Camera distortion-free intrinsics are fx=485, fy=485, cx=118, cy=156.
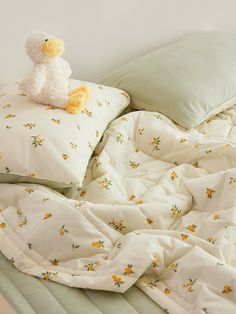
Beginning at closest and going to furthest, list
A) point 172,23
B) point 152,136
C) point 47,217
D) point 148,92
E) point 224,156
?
point 47,217, point 224,156, point 152,136, point 148,92, point 172,23

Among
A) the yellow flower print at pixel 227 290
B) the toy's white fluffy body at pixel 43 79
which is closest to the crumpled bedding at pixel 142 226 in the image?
the yellow flower print at pixel 227 290

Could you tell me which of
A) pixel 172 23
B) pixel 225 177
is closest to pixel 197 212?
pixel 225 177

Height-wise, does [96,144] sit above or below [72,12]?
below

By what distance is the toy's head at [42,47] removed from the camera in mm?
1374

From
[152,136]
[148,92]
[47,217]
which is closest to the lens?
[47,217]

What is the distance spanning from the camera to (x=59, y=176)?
4.08 ft

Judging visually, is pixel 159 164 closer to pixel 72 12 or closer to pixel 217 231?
pixel 217 231

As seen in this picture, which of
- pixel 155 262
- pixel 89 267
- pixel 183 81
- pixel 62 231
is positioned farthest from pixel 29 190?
pixel 183 81

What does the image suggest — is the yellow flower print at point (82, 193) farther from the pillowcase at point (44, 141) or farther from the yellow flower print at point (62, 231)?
the yellow flower print at point (62, 231)

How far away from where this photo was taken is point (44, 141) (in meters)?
1.27

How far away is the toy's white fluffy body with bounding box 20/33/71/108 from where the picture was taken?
54.2 inches

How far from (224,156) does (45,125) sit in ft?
1.72

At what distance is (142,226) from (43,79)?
526 mm

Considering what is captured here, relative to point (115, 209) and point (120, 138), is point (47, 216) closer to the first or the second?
point (115, 209)
